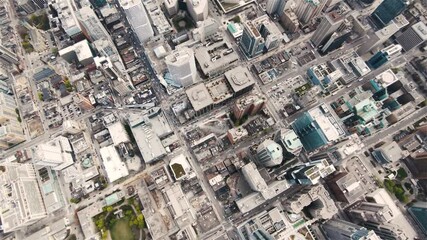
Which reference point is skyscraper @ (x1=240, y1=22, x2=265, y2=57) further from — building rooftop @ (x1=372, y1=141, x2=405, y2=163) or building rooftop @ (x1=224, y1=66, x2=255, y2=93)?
building rooftop @ (x1=372, y1=141, x2=405, y2=163)

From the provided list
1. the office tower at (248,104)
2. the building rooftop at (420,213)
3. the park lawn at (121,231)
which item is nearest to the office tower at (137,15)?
the office tower at (248,104)

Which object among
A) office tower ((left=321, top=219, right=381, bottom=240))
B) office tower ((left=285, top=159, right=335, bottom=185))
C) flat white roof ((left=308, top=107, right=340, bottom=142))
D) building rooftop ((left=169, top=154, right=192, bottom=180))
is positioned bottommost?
office tower ((left=321, top=219, right=381, bottom=240))

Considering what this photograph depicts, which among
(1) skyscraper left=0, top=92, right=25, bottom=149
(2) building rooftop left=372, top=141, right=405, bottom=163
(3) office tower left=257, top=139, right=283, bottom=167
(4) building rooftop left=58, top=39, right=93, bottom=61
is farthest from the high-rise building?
(1) skyscraper left=0, top=92, right=25, bottom=149

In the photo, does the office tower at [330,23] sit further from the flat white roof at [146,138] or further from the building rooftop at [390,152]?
the flat white roof at [146,138]

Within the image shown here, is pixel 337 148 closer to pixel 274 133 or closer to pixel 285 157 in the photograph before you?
pixel 285 157

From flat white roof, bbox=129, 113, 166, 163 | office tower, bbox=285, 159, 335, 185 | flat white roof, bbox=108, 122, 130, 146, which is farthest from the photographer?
flat white roof, bbox=108, 122, 130, 146

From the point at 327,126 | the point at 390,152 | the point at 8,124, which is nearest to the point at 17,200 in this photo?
the point at 8,124
